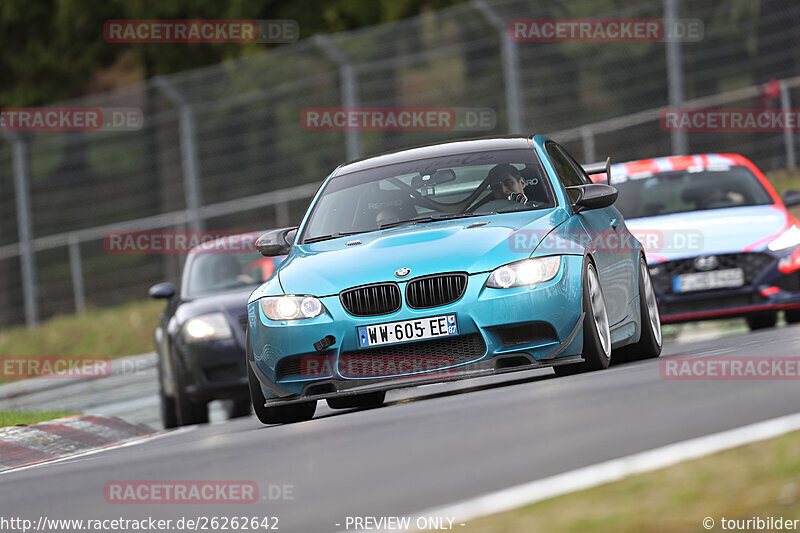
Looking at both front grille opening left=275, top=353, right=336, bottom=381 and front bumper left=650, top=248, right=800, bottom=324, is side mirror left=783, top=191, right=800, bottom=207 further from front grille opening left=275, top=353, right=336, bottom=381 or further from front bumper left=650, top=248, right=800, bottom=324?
front grille opening left=275, top=353, right=336, bottom=381

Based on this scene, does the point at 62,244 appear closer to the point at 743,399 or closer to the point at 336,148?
the point at 336,148

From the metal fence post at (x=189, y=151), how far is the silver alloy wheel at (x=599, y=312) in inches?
490

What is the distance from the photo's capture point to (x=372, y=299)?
8.77m

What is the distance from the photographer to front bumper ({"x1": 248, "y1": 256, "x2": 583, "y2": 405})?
8.60 metres

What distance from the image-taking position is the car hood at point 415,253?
343 inches

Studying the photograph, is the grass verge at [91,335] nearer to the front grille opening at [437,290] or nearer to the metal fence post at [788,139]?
the metal fence post at [788,139]

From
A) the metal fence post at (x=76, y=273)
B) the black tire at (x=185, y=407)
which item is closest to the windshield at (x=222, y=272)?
the black tire at (x=185, y=407)

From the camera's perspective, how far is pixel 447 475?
6.14 meters

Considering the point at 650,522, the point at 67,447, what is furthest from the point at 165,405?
the point at 650,522
